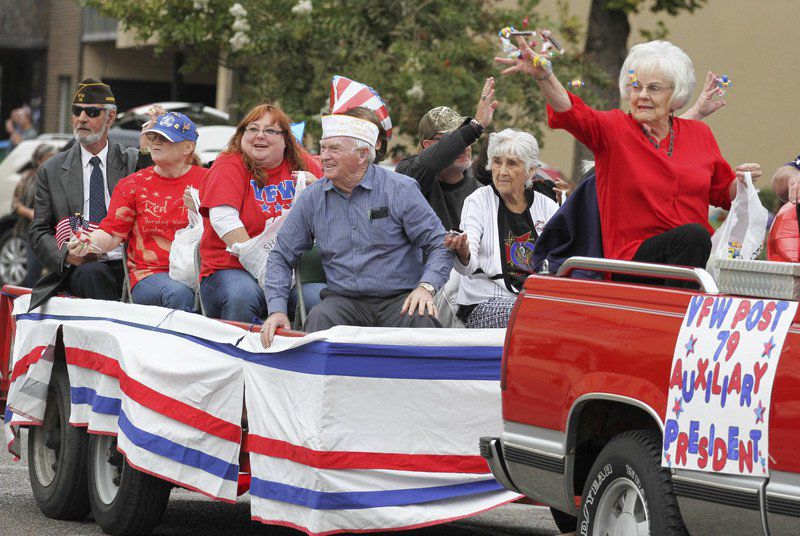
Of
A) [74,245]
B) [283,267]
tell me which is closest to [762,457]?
[283,267]

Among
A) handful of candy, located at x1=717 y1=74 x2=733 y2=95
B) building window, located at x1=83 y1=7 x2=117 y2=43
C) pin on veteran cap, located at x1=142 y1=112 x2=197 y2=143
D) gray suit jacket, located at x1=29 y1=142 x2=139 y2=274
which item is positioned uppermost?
building window, located at x1=83 y1=7 x2=117 y2=43

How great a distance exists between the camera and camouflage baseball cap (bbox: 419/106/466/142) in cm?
908

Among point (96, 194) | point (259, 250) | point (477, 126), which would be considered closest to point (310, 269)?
point (259, 250)

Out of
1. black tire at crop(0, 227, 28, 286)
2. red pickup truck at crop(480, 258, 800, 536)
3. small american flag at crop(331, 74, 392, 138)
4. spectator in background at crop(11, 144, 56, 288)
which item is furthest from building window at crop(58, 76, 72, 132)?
red pickup truck at crop(480, 258, 800, 536)

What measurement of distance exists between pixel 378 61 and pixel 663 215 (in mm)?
12077

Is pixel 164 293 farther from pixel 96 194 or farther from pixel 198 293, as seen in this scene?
pixel 96 194

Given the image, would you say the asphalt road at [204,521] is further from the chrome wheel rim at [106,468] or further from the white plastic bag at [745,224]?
the white plastic bag at [745,224]

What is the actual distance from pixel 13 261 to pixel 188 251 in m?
14.3

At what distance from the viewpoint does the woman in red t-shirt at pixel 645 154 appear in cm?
639

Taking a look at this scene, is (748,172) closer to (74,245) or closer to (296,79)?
(74,245)

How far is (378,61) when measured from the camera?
18.2 m

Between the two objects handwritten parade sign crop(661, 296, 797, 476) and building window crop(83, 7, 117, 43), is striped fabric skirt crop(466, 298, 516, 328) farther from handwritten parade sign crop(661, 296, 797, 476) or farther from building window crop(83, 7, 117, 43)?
building window crop(83, 7, 117, 43)

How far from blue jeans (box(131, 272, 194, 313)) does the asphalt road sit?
1.17m

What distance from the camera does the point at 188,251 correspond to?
861 cm
